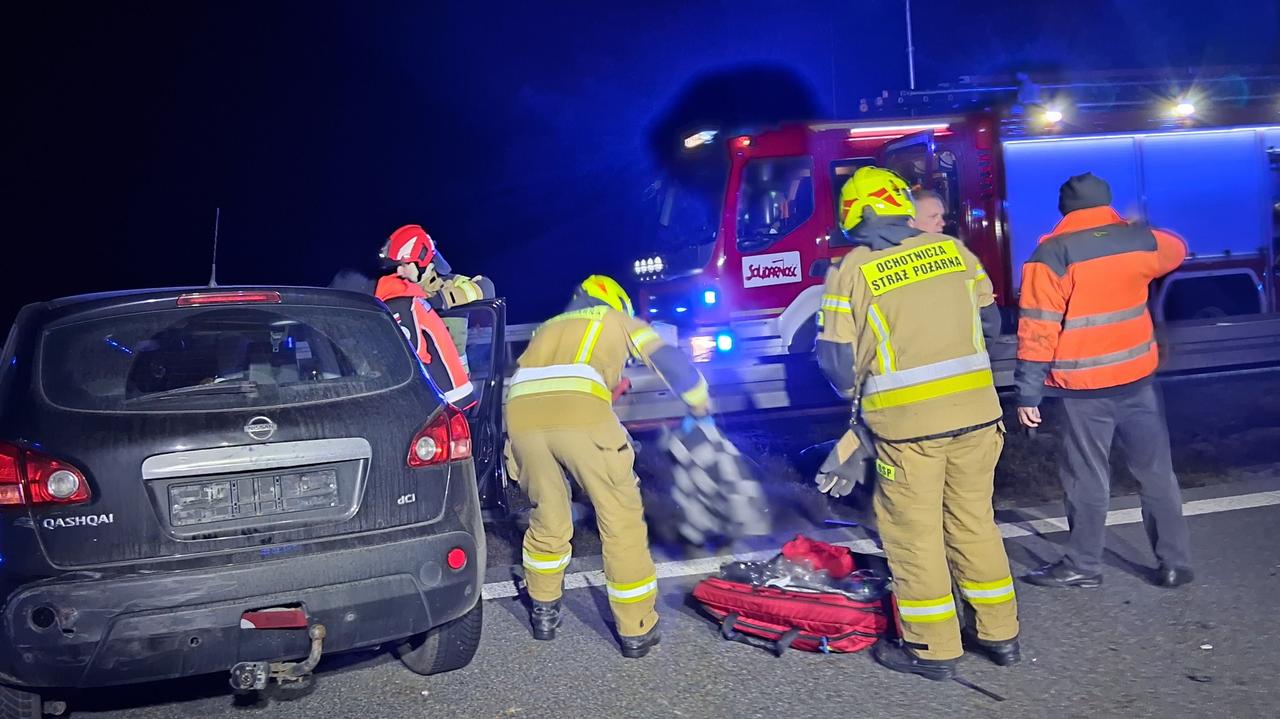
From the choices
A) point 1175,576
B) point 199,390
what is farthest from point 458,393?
point 1175,576

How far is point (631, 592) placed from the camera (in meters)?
4.36

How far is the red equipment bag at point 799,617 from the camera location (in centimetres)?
424

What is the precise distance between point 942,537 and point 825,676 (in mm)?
646

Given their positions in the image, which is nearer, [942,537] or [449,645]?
[942,537]

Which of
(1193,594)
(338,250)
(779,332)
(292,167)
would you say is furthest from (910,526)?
(292,167)

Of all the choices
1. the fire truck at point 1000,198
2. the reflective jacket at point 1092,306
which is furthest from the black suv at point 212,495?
the fire truck at point 1000,198

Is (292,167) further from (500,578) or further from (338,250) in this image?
(500,578)

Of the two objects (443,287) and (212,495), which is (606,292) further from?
(212,495)

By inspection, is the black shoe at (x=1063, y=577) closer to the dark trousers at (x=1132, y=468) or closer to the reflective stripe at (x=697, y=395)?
the dark trousers at (x=1132, y=468)

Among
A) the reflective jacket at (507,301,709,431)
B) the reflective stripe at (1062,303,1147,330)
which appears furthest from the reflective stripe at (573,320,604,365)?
the reflective stripe at (1062,303,1147,330)

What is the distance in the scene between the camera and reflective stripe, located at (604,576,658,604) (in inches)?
171

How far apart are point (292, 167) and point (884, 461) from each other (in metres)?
41.3

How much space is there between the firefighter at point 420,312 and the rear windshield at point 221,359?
1260 mm

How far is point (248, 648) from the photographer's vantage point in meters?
3.43
